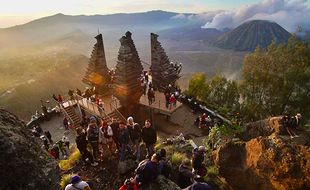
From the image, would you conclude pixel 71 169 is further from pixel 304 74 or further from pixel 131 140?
pixel 304 74

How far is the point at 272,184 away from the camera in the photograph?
36.4 ft

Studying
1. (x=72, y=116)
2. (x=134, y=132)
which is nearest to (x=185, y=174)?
(x=134, y=132)

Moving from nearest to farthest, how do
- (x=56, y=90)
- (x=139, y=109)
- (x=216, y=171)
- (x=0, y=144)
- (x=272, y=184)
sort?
(x=0, y=144) < (x=272, y=184) < (x=216, y=171) < (x=139, y=109) < (x=56, y=90)

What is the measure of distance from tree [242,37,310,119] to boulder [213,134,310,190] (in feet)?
88.2

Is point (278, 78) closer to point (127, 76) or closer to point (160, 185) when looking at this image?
point (127, 76)

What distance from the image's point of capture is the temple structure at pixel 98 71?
2930 centimetres

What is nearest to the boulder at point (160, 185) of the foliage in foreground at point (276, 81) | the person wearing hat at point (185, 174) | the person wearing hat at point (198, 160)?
the person wearing hat at point (185, 174)

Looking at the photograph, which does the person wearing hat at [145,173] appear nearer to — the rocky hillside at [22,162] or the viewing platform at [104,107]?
the rocky hillside at [22,162]

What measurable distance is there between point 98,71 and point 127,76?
15.1 ft

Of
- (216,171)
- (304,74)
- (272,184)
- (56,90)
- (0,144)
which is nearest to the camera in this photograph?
(0,144)

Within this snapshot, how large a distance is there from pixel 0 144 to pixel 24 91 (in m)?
113

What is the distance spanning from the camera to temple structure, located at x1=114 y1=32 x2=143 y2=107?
1039 inches

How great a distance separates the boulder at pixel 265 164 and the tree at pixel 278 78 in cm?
2690

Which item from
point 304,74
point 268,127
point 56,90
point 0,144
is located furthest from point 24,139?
point 56,90
